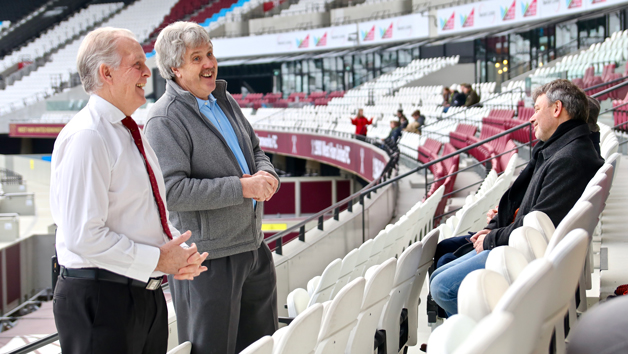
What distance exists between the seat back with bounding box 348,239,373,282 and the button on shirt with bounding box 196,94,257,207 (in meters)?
1.12

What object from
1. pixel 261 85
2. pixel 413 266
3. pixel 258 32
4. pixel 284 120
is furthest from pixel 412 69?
pixel 413 266

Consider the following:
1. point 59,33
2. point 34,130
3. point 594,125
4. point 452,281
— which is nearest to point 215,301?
point 452,281

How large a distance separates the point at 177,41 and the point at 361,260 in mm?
1656

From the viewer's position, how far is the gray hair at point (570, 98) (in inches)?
97.4

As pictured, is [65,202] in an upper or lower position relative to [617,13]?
lower

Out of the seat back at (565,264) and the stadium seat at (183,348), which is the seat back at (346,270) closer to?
the stadium seat at (183,348)

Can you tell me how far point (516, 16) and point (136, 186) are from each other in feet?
56.0

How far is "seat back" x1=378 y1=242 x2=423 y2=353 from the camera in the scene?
2.18 m

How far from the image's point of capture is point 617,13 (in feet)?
54.9

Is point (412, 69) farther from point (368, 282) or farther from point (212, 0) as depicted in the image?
point (368, 282)

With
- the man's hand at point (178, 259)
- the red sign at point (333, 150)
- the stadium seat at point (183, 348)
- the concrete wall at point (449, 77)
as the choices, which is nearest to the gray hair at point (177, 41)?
the man's hand at point (178, 259)

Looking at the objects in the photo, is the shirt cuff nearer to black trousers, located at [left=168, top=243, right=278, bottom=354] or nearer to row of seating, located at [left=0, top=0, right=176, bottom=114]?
black trousers, located at [left=168, top=243, right=278, bottom=354]

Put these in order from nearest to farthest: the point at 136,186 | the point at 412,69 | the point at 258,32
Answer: the point at 136,186 < the point at 412,69 < the point at 258,32

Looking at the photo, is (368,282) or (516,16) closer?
(368,282)
